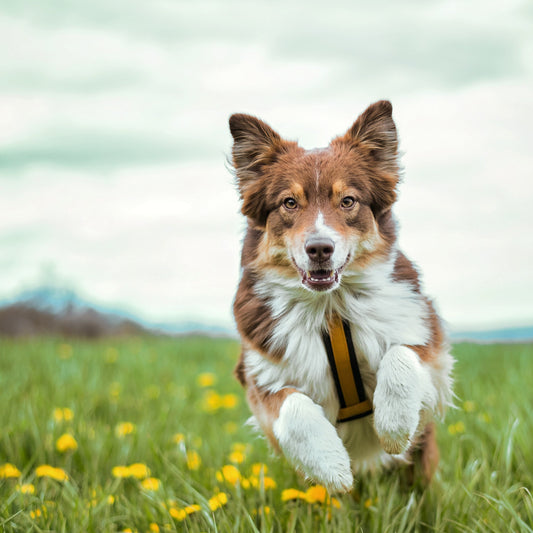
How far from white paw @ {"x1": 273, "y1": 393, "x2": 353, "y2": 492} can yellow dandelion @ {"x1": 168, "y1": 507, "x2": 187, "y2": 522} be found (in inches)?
30.6

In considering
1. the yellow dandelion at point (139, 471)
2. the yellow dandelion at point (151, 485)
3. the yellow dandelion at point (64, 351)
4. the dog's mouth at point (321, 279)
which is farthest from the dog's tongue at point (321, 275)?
the yellow dandelion at point (64, 351)

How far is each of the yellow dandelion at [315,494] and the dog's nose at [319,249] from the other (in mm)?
1309

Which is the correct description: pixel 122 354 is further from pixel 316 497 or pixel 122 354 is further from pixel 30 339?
pixel 316 497

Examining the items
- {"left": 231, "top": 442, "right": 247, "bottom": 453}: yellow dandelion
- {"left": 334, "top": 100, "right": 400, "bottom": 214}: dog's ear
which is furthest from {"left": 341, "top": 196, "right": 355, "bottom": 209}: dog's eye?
{"left": 231, "top": 442, "right": 247, "bottom": 453}: yellow dandelion

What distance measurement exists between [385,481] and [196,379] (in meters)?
4.41

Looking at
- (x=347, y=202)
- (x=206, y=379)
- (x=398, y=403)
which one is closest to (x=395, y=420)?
(x=398, y=403)

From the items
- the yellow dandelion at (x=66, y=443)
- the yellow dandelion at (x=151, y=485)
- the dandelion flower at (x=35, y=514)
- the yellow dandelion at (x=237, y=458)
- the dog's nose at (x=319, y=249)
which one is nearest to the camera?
the dog's nose at (x=319, y=249)

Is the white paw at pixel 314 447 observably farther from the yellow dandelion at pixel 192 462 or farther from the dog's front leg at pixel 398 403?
the yellow dandelion at pixel 192 462

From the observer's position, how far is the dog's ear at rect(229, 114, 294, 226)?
3.48 metres

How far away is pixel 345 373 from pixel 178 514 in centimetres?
119

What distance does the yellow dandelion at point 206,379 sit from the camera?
7189 mm

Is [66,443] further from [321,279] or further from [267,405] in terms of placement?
[321,279]

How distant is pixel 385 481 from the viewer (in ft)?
12.0

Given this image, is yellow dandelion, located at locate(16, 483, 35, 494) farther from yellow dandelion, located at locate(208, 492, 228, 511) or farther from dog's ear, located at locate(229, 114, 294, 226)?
dog's ear, located at locate(229, 114, 294, 226)
